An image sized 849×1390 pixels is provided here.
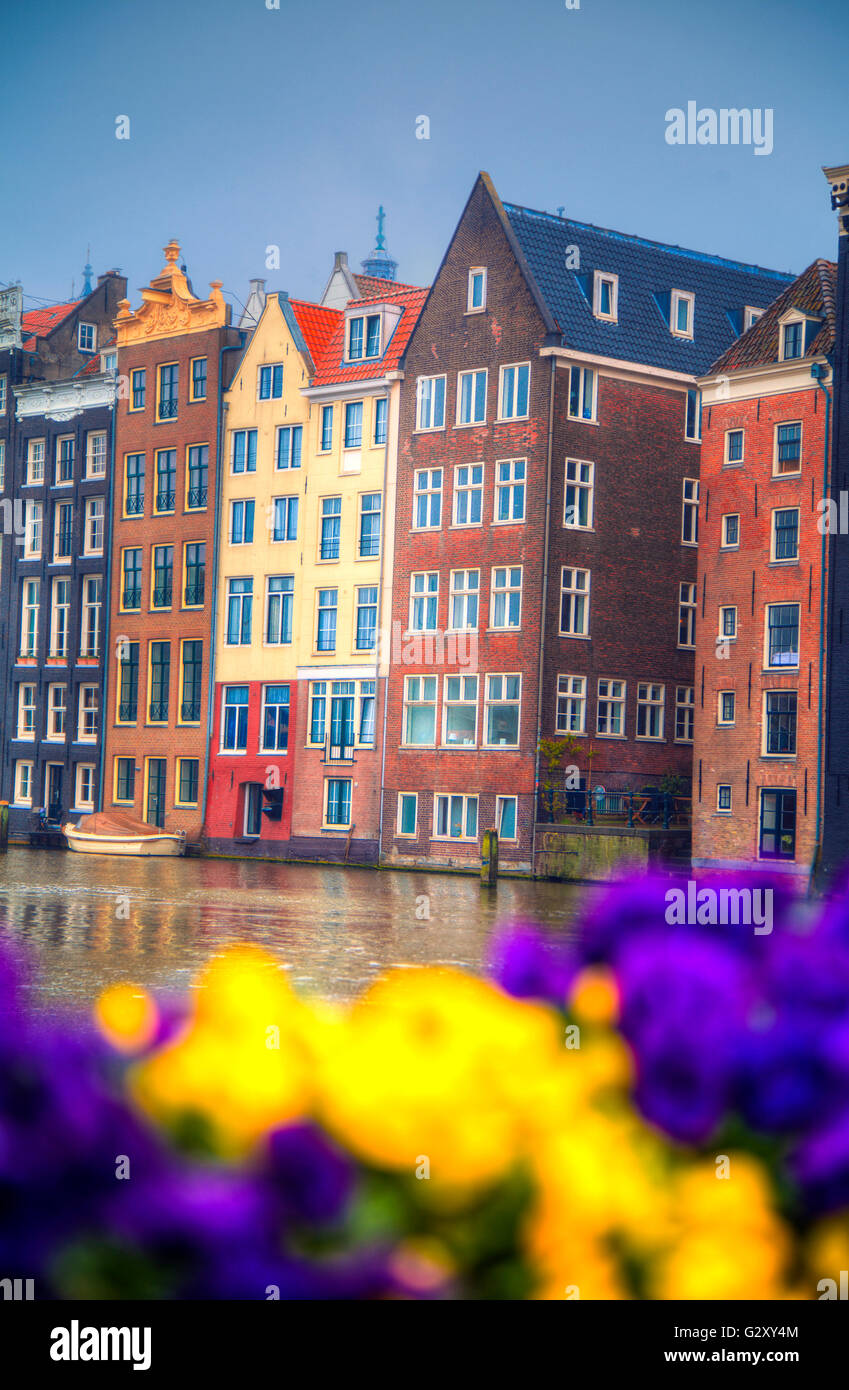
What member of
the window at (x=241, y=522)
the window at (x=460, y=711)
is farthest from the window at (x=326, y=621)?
the window at (x=460, y=711)

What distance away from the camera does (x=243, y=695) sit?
5478 centimetres

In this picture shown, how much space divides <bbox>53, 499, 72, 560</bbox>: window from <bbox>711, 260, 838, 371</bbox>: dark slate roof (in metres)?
25.8

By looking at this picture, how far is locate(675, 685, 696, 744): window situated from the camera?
49812 mm

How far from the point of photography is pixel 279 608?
5391 centimetres

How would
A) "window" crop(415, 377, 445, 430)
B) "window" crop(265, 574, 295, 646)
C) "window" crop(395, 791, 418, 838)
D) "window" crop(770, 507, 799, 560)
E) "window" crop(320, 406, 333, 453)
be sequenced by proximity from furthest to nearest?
"window" crop(265, 574, 295, 646), "window" crop(320, 406, 333, 453), "window" crop(415, 377, 445, 430), "window" crop(395, 791, 418, 838), "window" crop(770, 507, 799, 560)

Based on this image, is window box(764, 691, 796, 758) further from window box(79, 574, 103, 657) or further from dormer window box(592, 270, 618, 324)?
window box(79, 574, 103, 657)

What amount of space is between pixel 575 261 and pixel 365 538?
31.8 ft

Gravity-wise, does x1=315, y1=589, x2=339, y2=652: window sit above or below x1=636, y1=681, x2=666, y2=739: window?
above

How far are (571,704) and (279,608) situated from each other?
11054 mm

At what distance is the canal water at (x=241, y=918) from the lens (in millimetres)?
15781

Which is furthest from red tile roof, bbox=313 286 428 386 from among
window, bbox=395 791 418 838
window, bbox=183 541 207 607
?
window, bbox=395 791 418 838

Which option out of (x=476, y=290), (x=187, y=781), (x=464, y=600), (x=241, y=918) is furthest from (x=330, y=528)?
(x=241, y=918)

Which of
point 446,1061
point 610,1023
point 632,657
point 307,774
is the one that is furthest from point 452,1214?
point 307,774
